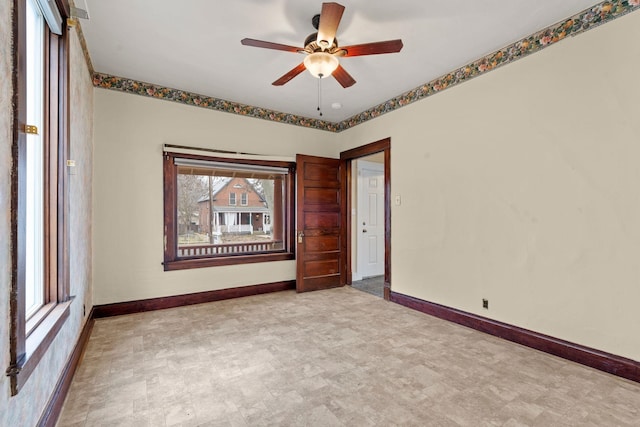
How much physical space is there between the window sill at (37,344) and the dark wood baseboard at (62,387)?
1.24ft

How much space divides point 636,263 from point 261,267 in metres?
4.02

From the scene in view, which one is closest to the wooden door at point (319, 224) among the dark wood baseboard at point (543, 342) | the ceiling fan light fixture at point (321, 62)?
the dark wood baseboard at point (543, 342)

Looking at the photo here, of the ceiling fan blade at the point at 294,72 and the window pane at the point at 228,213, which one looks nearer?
the ceiling fan blade at the point at 294,72

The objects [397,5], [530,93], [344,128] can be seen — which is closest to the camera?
[397,5]

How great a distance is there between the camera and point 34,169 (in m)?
1.84

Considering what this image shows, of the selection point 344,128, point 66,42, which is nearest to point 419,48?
point 344,128

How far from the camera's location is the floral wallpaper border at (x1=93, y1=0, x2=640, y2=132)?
2.40 meters

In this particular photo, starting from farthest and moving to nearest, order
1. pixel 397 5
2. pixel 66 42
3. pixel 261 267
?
pixel 261 267 → pixel 397 5 → pixel 66 42

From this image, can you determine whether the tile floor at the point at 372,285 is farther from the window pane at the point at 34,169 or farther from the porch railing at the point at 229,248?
the window pane at the point at 34,169

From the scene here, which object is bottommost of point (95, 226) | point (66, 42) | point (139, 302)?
point (139, 302)

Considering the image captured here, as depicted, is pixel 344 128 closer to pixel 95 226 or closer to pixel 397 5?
pixel 397 5

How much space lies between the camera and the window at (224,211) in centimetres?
402

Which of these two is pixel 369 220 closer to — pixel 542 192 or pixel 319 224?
pixel 319 224

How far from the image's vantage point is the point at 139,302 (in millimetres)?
3738
